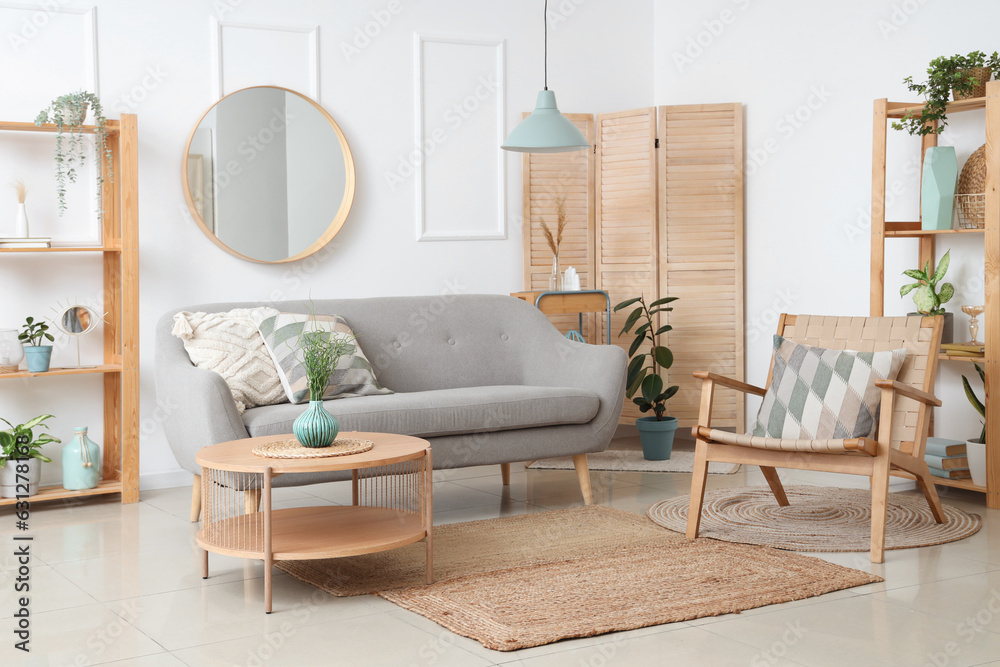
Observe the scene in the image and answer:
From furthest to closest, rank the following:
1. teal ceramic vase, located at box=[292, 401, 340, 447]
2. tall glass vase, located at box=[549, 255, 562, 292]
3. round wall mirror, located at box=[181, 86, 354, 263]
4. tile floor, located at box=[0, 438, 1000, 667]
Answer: tall glass vase, located at box=[549, 255, 562, 292] → round wall mirror, located at box=[181, 86, 354, 263] → teal ceramic vase, located at box=[292, 401, 340, 447] → tile floor, located at box=[0, 438, 1000, 667]

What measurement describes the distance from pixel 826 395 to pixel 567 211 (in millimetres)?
2411

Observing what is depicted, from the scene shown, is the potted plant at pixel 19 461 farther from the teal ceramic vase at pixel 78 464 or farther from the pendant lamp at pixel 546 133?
the pendant lamp at pixel 546 133

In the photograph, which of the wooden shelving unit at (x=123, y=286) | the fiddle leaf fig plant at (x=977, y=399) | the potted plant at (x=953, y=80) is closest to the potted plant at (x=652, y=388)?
the fiddle leaf fig plant at (x=977, y=399)

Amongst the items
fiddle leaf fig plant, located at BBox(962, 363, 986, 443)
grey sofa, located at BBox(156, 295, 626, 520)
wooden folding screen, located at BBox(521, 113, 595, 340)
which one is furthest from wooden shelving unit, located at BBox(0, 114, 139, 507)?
fiddle leaf fig plant, located at BBox(962, 363, 986, 443)

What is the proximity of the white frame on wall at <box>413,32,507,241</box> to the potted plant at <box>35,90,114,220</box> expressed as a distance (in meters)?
1.55

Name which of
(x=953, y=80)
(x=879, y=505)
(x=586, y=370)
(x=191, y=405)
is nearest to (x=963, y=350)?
(x=953, y=80)

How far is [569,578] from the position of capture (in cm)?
306

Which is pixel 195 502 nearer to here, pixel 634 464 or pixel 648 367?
pixel 634 464

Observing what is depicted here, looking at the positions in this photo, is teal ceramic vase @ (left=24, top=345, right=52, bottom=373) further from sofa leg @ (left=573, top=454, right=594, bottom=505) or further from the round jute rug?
the round jute rug

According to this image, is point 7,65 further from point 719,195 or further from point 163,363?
point 719,195

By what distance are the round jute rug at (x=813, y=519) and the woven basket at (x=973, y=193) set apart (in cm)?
118

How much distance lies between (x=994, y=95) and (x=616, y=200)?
6.92 feet

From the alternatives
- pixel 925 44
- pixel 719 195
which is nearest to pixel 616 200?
pixel 719 195

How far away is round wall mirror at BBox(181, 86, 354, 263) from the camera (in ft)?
15.5
